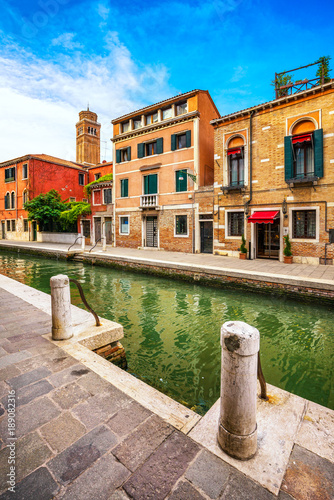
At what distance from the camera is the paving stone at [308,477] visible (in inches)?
56.3

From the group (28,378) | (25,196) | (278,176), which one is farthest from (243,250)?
(25,196)

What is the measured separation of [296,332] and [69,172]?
3045cm

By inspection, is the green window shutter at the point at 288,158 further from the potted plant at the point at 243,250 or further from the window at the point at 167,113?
the window at the point at 167,113

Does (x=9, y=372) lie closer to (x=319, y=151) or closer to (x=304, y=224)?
(x=304, y=224)

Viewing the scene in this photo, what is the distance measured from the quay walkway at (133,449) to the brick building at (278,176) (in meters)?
10.5

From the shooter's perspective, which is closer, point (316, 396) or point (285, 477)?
point (285, 477)

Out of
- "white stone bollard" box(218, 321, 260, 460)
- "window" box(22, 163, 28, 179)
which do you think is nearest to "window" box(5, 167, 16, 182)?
"window" box(22, 163, 28, 179)

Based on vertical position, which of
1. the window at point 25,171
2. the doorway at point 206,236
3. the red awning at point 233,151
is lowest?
the doorway at point 206,236

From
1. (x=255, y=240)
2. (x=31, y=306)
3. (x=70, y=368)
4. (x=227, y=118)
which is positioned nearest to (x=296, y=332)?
(x=70, y=368)

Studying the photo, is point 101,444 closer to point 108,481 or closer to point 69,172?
point 108,481

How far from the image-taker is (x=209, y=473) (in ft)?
5.08

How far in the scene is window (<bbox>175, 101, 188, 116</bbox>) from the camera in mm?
15773

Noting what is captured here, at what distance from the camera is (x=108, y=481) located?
59.7 inches

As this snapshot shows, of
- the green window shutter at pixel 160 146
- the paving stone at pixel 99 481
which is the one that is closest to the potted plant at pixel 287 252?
the green window shutter at pixel 160 146
